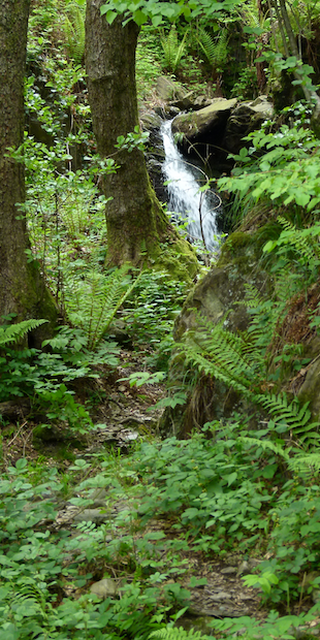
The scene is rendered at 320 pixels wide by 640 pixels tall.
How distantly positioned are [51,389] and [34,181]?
198 centimetres

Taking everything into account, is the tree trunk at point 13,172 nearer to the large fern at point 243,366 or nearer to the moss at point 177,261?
the large fern at point 243,366

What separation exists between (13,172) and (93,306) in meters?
1.40

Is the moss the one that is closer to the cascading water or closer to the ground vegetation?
the ground vegetation

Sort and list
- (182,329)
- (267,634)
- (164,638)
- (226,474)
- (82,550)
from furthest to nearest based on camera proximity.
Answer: (182,329) → (226,474) → (82,550) → (164,638) → (267,634)

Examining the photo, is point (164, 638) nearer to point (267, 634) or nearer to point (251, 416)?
point (267, 634)

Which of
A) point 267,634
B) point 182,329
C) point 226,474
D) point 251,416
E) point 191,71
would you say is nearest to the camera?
point 267,634

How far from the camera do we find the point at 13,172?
4645 millimetres

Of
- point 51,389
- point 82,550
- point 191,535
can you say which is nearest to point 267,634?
point 191,535

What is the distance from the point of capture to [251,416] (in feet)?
10.7

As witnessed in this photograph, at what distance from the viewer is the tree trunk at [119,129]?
6.38 metres

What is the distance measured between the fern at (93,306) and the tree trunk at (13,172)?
51 cm

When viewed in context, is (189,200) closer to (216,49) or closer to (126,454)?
(216,49)

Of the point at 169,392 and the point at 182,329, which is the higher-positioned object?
the point at 182,329

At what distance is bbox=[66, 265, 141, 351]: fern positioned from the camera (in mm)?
5195
